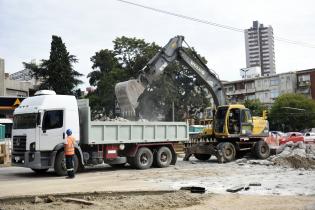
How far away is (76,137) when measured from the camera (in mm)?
18266

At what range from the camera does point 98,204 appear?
35.0ft

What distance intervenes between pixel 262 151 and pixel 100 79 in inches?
1255

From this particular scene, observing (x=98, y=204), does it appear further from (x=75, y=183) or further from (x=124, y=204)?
(x=75, y=183)

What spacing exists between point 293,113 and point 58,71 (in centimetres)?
4382

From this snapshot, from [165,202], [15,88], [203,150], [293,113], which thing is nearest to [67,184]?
[165,202]

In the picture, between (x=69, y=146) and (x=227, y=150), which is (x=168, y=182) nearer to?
(x=69, y=146)

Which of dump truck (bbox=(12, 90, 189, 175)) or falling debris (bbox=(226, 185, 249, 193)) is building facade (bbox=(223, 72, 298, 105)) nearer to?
dump truck (bbox=(12, 90, 189, 175))

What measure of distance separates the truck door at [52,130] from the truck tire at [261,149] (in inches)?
466

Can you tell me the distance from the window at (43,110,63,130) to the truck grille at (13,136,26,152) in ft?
3.50

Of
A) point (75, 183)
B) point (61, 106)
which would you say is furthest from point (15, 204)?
point (61, 106)

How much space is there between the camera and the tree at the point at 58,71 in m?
58.5

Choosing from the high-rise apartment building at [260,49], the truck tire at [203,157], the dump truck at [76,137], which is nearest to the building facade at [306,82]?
the high-rise apartment building at [260,49]

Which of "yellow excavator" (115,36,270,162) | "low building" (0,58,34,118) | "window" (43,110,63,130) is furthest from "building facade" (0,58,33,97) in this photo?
"window" (43,110,63,130)

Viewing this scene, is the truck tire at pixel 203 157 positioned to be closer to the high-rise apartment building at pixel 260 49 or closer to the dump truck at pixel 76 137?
Answer: the dump truck at pixel 76 137
